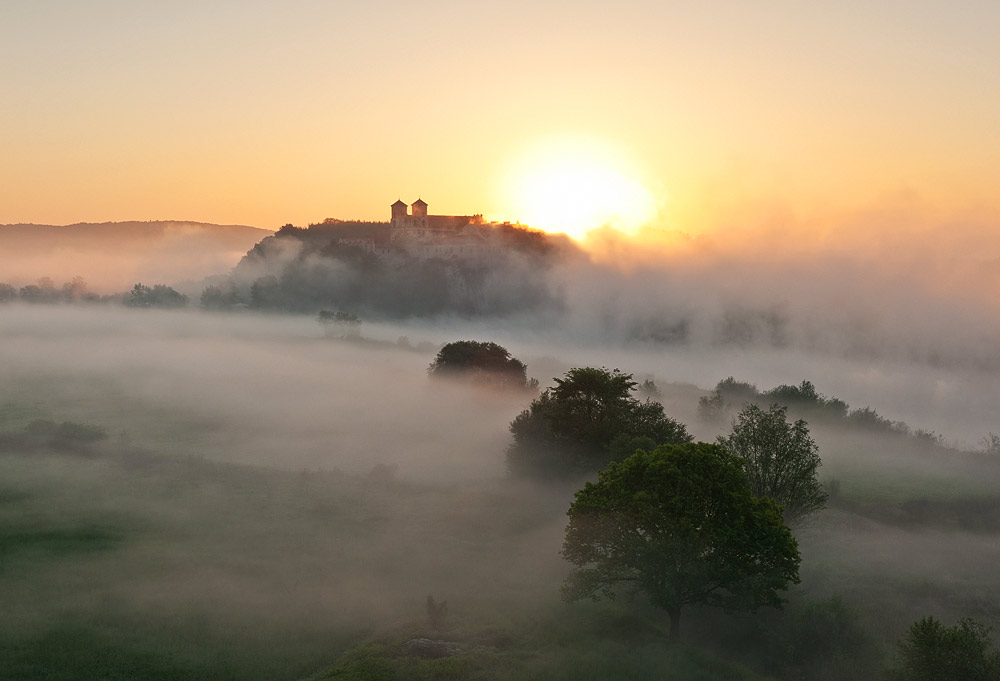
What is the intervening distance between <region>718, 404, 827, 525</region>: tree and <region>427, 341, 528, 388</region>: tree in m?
65.1

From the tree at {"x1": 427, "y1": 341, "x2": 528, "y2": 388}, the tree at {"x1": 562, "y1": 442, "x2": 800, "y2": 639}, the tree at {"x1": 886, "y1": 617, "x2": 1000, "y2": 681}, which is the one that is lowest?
the tree at {"x1": 886, "y1": 617, "x2": 1000, "y2": 681}

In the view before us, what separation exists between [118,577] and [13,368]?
12169 centimetres

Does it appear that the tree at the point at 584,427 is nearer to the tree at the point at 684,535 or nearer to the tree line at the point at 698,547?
the tree line at the point at 698,547

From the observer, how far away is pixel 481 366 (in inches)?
5069

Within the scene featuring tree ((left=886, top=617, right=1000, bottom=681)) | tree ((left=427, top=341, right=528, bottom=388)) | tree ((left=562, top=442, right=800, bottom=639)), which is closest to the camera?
tree ((left=886, top=617, right=1000, bottom=681))

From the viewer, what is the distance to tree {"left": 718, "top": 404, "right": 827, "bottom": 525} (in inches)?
2425

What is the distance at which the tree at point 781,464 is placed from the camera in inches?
2425

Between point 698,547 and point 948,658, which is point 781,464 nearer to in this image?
point 698,547

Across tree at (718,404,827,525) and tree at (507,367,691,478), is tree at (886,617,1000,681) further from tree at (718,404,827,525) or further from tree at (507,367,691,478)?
tree at (507,367,691,478)

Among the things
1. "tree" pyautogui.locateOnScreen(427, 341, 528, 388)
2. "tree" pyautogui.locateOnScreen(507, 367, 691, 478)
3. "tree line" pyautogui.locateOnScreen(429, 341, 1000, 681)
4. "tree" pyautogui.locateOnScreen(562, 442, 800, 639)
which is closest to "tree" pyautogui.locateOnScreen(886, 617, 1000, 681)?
"tree line" pyautogui.locateOnScreen(429, 341, 1000, 681)

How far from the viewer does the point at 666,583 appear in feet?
153

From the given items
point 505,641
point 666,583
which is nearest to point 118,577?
point 505,641

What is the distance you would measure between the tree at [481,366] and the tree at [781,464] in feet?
214

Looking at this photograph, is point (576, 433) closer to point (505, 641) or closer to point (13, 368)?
point (505, 641)
